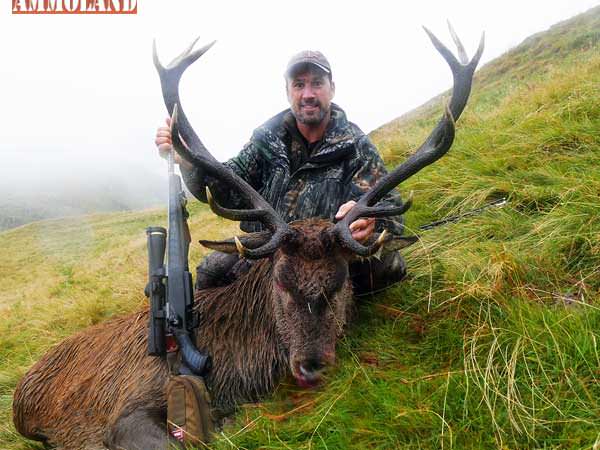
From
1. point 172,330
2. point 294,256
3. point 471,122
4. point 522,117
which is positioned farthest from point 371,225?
point 471,122

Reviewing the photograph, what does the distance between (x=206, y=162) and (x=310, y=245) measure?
1008mm

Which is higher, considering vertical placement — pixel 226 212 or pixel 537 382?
pixel 226 212

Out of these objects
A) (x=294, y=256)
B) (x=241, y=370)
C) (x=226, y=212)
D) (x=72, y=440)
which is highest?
(x=226, y=212)

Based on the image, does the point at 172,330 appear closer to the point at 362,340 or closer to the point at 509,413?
the point at 362,340

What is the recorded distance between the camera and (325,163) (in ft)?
15.5

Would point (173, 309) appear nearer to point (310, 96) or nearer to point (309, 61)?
point (310, 96)

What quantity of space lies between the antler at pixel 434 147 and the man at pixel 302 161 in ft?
1.91

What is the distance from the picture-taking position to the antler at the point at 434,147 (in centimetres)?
360

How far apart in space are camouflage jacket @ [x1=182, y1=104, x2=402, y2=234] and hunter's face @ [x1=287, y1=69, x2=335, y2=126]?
135mm

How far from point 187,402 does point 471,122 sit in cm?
683

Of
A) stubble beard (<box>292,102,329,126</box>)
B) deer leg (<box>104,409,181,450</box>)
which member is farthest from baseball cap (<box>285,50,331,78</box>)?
deer leg (<box>104,409,181,450</box>)

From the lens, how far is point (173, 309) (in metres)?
3.91

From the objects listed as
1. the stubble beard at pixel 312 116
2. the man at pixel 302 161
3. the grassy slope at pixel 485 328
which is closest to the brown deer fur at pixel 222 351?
the grassy slope at pixel 485 328

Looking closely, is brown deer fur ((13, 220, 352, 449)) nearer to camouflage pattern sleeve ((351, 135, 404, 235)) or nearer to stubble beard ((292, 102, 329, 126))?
camouflage pattern sleeve ((351, 135, 404, 235))
